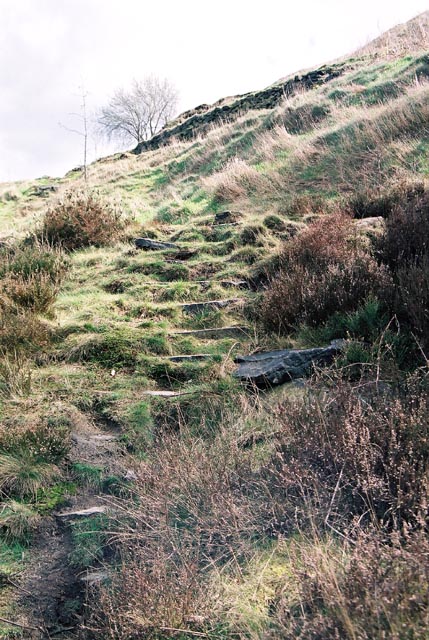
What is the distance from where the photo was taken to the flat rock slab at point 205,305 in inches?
251

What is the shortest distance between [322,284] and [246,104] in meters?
20.0

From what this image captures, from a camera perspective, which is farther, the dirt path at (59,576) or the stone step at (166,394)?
the stone step at (166,394)

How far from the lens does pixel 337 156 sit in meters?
10.2

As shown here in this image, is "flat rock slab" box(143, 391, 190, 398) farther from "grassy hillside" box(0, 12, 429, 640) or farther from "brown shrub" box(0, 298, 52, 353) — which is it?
"brown shrub" box(0, 298, 52, 353)

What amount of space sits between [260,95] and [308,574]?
24085 mm

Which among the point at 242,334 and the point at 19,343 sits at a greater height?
the point at 19,343

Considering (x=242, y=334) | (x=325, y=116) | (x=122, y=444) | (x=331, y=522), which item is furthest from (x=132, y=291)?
(x=325, y=116)

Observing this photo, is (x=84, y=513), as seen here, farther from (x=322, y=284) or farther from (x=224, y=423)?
(x=322, y=284)

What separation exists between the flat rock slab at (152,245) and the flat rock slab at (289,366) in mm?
4469

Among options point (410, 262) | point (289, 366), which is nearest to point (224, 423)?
point (289, 366)

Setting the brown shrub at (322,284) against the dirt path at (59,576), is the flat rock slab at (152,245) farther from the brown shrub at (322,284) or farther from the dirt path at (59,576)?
the dirt path at (59,576)

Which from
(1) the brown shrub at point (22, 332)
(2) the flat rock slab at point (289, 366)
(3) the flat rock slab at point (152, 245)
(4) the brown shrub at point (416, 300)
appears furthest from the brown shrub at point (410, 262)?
(3) the flat rock slab at point (152, 245)

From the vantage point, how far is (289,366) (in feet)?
14.7

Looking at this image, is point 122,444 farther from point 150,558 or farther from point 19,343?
point 19,343
